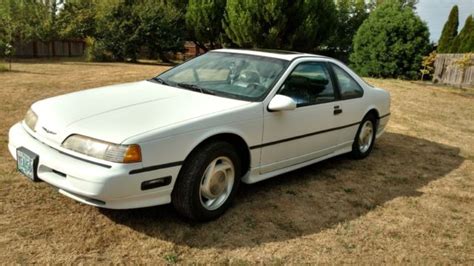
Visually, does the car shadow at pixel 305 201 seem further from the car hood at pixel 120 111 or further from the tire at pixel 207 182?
the car hood at pixel 120 111

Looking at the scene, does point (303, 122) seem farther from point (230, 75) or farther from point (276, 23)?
point (276, 23)

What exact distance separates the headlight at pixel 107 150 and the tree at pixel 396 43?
1532 centimetres

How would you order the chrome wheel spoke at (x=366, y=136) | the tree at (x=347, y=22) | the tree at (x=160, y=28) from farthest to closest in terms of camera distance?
the tree at (x=347, y=22)
the tree at (x=160, y=28)
the chrome wheel spoke at (x=366, y=136)

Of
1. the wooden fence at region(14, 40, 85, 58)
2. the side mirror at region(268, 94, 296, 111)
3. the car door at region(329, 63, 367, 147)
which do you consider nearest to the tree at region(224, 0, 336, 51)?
the wooden fence at region(14, 40, 85, 58)

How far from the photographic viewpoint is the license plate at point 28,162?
3252 mm

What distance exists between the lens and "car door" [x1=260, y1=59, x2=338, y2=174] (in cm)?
411

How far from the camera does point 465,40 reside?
864 inches

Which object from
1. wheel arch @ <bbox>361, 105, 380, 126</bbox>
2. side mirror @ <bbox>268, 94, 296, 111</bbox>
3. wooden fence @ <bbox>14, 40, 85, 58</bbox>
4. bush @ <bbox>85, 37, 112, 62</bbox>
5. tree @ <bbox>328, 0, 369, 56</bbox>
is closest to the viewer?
side mirror @ <bbox>268, 94, 296, 111</bbox>

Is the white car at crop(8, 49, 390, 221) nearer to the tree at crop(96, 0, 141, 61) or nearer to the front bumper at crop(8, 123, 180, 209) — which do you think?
the front bumper at crop(8, 123, 180, 209)

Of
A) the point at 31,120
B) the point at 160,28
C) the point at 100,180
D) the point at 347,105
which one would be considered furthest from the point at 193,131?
the point at 160,28

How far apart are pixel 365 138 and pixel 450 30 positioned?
77.6 feet

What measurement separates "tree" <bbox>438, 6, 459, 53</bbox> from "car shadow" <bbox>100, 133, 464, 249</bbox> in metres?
21.0

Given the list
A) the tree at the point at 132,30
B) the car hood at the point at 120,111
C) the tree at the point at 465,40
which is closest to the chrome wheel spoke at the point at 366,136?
the car hood at the point at 120,111

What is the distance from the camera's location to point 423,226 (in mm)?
3984
